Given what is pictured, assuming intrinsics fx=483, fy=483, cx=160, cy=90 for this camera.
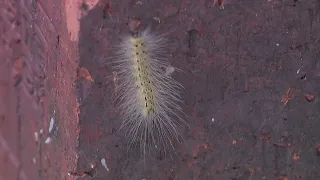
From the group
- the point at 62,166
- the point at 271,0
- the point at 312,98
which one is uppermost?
the point at 271,0

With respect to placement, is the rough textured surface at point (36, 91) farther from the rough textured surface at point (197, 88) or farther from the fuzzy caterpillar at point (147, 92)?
the fuzzy caterpillar at point (147, 92)

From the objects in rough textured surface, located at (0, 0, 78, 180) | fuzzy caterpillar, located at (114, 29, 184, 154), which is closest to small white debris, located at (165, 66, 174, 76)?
fuzzy caterpillar, located at (114, 29, 184, 154)

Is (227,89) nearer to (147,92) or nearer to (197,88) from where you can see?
(197,88)

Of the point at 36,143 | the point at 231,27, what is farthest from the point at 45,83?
the point at 231,27

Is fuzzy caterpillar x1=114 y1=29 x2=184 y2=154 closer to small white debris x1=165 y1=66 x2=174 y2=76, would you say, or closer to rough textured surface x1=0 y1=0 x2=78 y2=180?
small white debris x1=165 y1=66 x2=174 y2=76

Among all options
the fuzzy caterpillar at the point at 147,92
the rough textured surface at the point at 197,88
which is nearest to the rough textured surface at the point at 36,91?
the rough textured surface at the point at 197,88

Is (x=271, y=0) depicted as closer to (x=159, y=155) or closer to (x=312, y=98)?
(x=312, y=98)
